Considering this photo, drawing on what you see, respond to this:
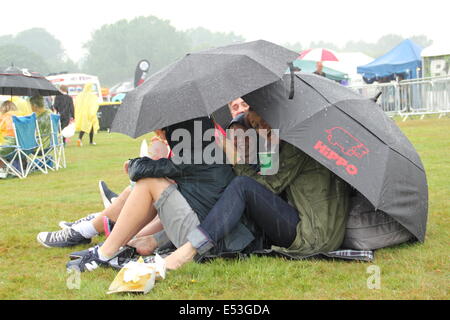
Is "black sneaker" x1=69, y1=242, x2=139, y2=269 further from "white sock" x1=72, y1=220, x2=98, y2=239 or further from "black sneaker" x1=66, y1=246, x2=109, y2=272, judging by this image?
"white sock" x1=72, y1=220, x2=98, y2=239

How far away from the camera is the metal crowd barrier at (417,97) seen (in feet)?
61.1

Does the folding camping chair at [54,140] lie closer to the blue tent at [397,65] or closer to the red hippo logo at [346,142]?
the red hippo logo at [346,142]

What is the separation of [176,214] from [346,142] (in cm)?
127

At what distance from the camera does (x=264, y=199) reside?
4145mm

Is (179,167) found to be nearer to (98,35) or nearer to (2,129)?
(2,129)

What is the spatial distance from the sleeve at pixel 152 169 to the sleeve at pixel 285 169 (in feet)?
2.03

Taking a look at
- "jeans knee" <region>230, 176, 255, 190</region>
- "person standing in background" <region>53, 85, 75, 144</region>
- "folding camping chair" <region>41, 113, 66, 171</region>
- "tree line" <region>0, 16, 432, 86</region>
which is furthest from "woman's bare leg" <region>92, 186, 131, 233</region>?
"tree line" <region>0, 16, 432, 86</region>

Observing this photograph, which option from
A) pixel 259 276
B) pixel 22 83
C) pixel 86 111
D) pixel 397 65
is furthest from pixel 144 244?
pixel 397 65

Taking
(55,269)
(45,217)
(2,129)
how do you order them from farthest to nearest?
1. (2,129)
2. (45,217)
3. (55,269)

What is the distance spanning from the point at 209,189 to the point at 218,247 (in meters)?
0.42

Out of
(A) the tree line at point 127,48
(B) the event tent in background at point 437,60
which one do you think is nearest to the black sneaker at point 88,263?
(B) the event tent in background at point 437,60

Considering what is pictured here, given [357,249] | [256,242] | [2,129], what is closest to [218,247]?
[256,242]

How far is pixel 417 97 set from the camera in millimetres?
19609
